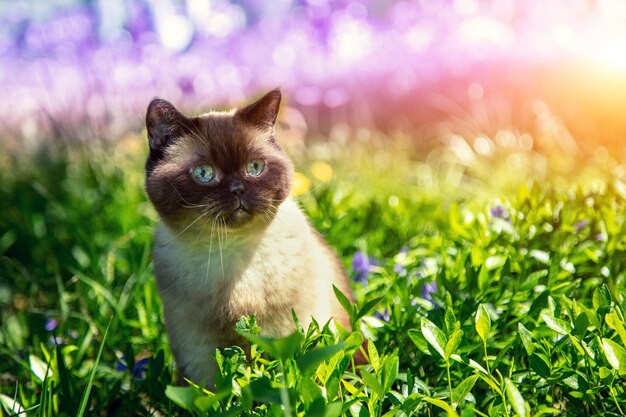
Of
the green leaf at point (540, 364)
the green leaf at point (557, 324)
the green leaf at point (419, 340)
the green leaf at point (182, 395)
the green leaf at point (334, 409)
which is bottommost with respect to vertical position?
the green leaf at point (540, 364)

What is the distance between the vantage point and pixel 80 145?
4.04 m

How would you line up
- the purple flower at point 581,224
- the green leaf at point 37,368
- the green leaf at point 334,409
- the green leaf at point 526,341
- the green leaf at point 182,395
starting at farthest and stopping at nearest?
the purple flower at point 581,224 → the green leaf at point 37,368 → the green leaf at point 526,341 → the green leaf at point 334,409 → the green leaf at point 182,395

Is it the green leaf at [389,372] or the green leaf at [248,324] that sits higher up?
the green leaf at [248,324]

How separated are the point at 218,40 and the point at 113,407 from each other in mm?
3327

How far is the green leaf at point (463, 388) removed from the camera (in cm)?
122

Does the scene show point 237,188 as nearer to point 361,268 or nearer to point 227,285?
point 227,285

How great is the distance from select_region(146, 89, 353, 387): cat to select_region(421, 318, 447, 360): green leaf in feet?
1.34

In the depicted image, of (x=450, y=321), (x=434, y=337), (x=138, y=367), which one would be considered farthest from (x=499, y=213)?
(x=138, y=367)

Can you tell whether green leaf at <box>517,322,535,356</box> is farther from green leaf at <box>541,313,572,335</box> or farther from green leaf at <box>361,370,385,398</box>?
green leaf at <box>361,370,385,398</box>

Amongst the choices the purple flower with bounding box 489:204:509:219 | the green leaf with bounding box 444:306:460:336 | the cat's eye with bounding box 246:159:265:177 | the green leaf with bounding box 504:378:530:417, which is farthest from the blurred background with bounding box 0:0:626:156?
the green leaf with bounding box 504:378:530:417

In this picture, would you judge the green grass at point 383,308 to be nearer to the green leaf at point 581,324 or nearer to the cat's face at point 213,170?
the green leaf at point 581,324

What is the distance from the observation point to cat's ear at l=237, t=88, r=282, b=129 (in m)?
1.67

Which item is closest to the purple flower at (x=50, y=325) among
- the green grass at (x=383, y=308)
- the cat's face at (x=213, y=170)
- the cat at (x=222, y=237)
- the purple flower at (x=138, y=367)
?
the green grass at (x=383, y=308)

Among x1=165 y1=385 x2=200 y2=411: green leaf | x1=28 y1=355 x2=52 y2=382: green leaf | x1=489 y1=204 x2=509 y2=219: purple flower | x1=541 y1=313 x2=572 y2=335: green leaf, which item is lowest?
x1=489 y1=204 x2=509 y2=219: purple flower
